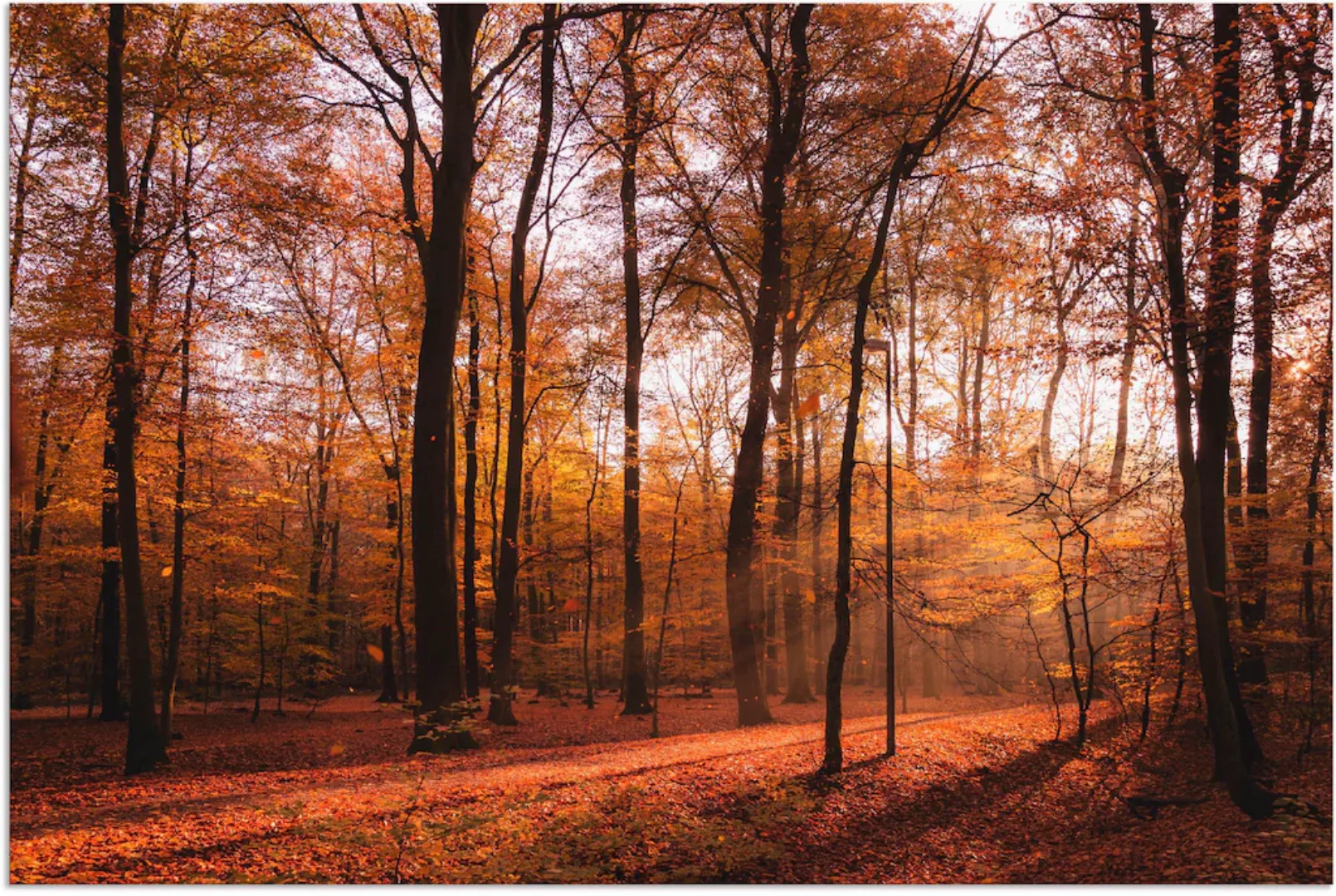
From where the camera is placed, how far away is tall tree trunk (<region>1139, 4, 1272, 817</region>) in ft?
23.3

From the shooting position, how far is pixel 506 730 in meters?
13.1

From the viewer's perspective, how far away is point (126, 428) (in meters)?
8.68

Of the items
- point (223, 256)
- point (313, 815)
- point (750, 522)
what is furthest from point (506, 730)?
point (223, 256)

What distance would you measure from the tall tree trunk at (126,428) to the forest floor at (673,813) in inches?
Result: 21.2

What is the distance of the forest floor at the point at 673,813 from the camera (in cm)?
499

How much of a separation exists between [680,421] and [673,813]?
41.4 feet

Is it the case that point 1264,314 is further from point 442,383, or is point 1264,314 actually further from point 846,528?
point 442,383

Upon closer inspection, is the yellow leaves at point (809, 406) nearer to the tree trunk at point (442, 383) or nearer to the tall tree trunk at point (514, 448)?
the tall tree trunk at point (514, 448)

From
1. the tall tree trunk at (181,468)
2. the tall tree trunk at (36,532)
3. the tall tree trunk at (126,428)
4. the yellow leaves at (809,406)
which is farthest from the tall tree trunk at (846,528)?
the yellow leaves at (809,406)

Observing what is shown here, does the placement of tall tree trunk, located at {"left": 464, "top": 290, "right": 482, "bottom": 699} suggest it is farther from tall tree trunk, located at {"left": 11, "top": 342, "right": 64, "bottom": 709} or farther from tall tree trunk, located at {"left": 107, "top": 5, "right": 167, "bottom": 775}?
tall tree trunk, located at {"left": 11, "top": 342, "right": 64, "bottom": 709}

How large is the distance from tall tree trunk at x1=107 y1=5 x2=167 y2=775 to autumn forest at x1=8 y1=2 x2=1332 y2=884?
0.05 meters

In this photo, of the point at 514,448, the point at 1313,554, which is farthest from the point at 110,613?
the point at 1313,554

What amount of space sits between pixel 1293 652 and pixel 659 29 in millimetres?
14016

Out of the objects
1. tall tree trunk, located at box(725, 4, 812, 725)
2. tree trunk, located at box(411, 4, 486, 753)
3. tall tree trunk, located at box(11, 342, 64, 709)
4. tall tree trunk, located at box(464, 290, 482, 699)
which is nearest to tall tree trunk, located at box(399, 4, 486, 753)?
tree trunk, located at box(411, 4, 486, 753)
